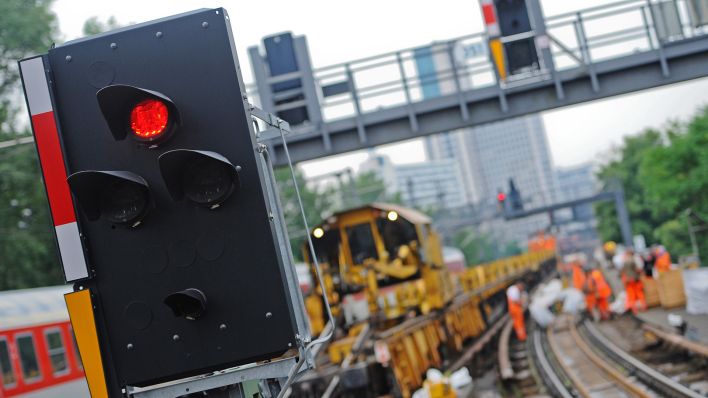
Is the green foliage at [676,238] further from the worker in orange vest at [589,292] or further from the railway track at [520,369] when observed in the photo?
the railway track at [520,369]

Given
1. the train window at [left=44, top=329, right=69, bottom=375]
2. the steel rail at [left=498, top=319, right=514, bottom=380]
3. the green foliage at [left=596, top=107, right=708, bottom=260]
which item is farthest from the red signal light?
the green foliage at [left=596, top=107, right=708, bottom=260]

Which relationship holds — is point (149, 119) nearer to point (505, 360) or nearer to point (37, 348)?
point (37, 348)

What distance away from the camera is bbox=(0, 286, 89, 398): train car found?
15008mm

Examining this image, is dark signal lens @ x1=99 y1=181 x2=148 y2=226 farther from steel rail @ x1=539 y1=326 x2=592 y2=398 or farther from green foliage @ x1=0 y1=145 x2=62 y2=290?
green foliage @ x1=0 y1=145 x2=62 y2=290

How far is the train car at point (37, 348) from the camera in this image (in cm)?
1501

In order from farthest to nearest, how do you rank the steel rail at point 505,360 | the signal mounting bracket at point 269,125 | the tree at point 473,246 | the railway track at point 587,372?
the tree at point 473,246, the steel rail at point 505,360, the railway track at point 587,372, the signal mounting bracket at point 269,125

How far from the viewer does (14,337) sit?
50.2 ft

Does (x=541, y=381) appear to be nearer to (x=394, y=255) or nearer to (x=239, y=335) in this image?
(x=394, y=255)

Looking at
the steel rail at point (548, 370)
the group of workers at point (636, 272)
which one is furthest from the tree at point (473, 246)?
the steel rail at point (548, 370)

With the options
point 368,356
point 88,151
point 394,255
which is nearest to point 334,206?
point 394,255

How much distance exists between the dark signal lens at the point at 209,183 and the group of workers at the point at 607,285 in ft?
69.7

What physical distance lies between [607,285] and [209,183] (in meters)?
24.4

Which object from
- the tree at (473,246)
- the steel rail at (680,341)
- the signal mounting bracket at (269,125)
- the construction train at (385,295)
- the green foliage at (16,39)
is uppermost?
the green foliage at (16,39)

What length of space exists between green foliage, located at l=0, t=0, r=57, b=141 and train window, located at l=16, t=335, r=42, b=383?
39.0 feet
